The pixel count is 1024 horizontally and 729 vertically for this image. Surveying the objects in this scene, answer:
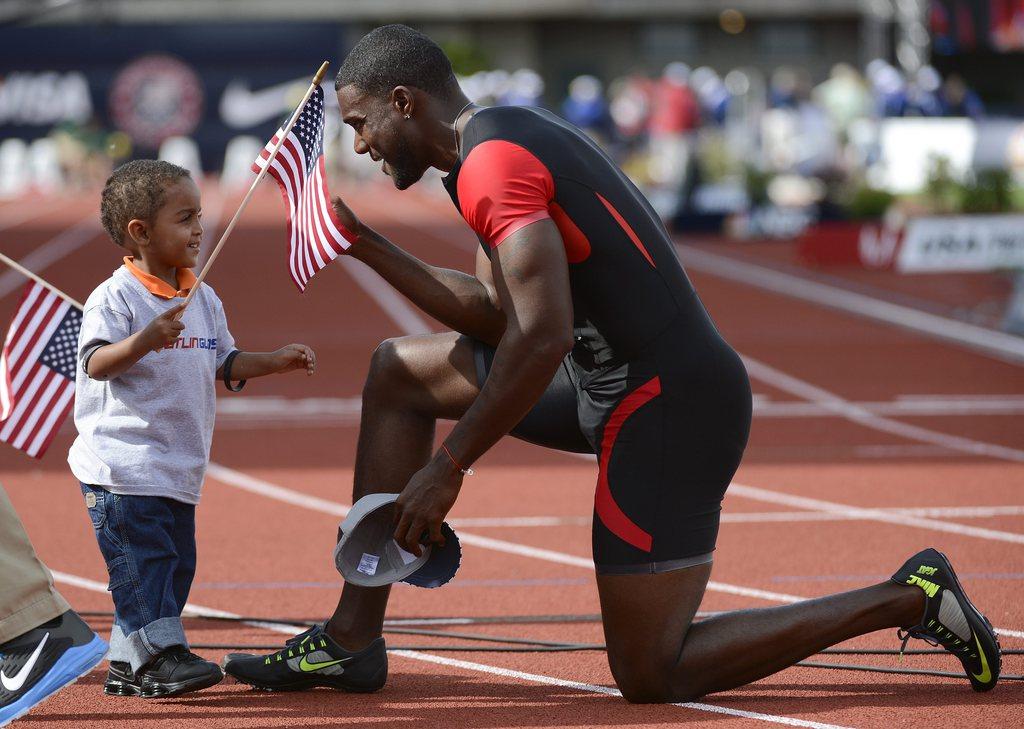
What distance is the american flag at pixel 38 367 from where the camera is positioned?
459cm

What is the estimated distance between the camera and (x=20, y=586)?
358 cm

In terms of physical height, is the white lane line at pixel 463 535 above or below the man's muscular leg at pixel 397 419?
below


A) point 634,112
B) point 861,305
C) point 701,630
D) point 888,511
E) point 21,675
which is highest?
point 634,112

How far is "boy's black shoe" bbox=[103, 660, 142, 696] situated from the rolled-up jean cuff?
31mm

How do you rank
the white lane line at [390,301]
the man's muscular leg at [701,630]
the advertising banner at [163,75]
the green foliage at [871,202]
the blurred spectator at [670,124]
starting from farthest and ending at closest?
the advertising banner at [163,75], the blurred spectator at [670,124], the green foliage at [871,202], the white lane line at [390,301], the man's muscular leg at [701,630]

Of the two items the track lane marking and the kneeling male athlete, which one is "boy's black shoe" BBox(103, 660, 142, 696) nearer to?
the kneeling male athlete

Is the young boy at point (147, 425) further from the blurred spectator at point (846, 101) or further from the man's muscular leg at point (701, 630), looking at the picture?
the blurred spectator at point (846, 101)

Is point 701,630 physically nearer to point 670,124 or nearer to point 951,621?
point 951,621

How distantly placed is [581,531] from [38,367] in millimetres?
2946

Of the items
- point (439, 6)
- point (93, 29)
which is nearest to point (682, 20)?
point (439, 6)

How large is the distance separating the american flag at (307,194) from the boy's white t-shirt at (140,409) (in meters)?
0.38

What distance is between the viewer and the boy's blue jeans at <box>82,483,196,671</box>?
4191mm

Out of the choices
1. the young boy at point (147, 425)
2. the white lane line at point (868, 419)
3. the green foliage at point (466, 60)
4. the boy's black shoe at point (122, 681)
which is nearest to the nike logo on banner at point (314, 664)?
the young boy at point (147, 425)

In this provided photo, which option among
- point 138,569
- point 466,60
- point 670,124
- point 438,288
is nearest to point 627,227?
point 438,288
